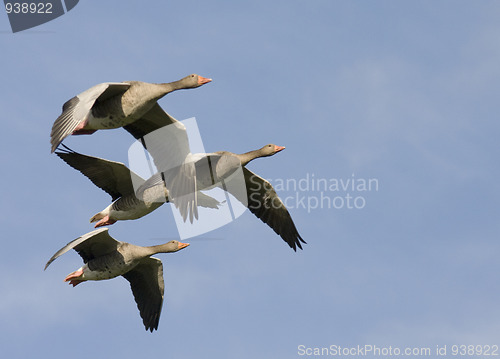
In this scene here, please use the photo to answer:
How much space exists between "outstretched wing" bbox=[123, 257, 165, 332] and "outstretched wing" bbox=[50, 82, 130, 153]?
183 inches

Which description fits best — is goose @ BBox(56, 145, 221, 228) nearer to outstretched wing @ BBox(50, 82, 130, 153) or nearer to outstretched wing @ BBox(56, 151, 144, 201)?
outstretched wing @ BBox(56, 151, 144, 201)

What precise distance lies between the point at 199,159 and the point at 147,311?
389cm

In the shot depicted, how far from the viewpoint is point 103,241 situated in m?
21.5

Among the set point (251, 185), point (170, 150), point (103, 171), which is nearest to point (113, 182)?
point (103, 171)

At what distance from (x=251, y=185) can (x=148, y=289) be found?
338 centimetres

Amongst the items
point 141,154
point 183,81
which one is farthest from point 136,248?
point 183,81

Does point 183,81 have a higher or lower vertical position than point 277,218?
higher

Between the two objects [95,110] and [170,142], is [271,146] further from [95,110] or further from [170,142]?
[95,110]

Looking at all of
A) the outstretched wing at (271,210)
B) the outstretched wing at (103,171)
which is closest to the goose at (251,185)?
the outstretched wing at (271,210)

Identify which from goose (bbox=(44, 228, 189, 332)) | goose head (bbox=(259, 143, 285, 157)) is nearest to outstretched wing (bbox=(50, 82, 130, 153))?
goose (bbox=(44, 228, 189, 332))

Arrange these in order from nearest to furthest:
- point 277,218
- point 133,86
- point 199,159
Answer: point 133,86
point 199,159
point 277,218

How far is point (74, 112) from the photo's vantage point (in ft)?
64.2

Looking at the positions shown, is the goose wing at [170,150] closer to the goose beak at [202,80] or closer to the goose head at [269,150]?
the goose beak at [202,80]

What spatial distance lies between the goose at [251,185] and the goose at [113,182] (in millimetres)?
483
